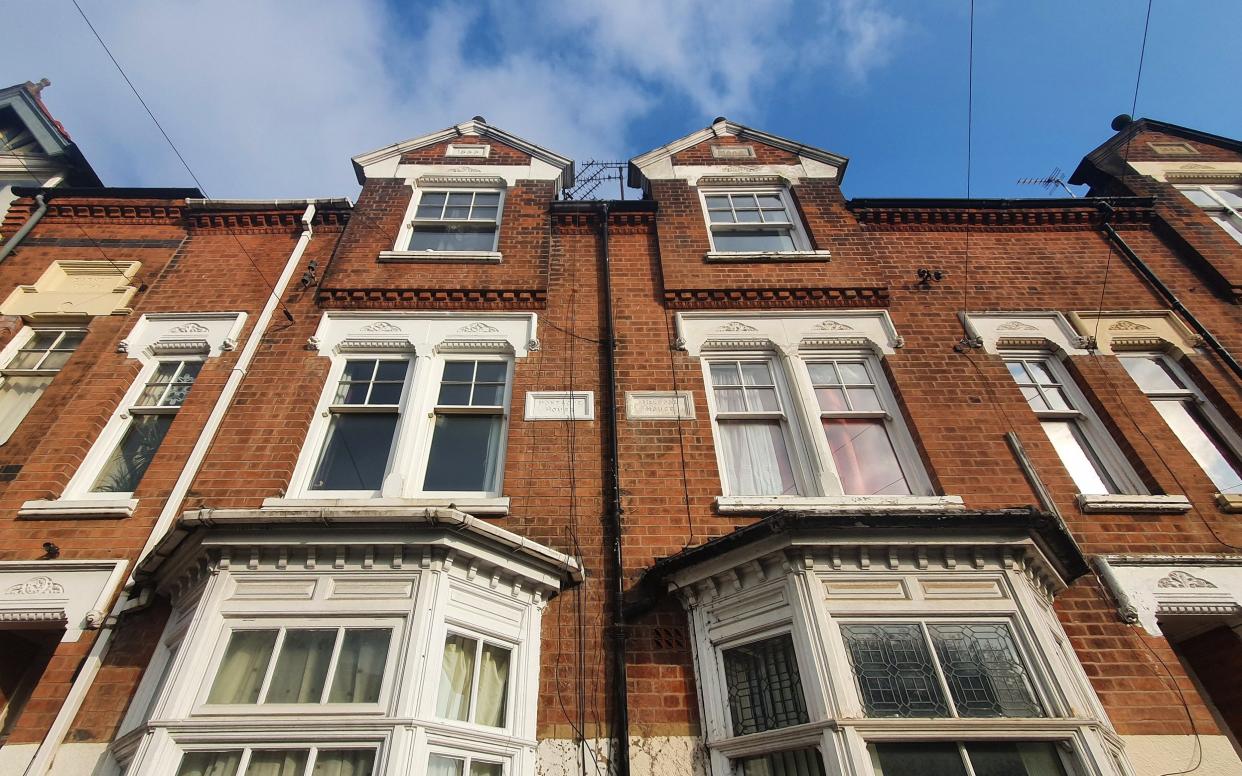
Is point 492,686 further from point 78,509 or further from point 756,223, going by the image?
point 756,223

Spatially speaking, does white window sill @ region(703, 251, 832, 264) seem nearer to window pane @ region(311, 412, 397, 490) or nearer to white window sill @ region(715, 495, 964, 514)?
white window sill @ region(715, 495, 964, 514)

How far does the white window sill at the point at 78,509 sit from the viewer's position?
675 cm

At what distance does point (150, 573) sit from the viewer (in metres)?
6.03

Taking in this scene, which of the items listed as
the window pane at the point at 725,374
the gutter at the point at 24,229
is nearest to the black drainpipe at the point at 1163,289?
the window pane at the point at 725,374

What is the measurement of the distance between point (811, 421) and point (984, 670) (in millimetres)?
3194

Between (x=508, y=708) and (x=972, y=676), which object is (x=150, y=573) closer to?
(x=508, y=708)

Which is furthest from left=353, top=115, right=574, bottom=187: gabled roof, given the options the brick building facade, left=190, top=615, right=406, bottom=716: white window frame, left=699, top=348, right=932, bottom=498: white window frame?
left=190, top=615, right=406, bottom=716: white window frame

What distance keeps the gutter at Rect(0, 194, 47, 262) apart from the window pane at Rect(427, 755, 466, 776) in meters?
10.6

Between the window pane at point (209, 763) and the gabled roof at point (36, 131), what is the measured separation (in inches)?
470

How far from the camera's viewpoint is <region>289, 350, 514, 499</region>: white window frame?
Answer: 710 centimetres

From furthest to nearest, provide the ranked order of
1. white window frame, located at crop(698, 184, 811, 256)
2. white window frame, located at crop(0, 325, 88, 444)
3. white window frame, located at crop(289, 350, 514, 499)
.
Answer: white window frame, located at crop(698, 184, 811, 256) → white window frame, located at crop(0, 325, 88, 444) → white window frame, located at crop(289, 350, 514, 499)

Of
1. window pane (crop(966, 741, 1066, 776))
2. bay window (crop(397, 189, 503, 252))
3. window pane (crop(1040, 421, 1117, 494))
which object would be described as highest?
bay window (crop(397, 189, 503, 252))

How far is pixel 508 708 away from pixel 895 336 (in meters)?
6.62

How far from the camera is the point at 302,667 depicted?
5109 millimetres
